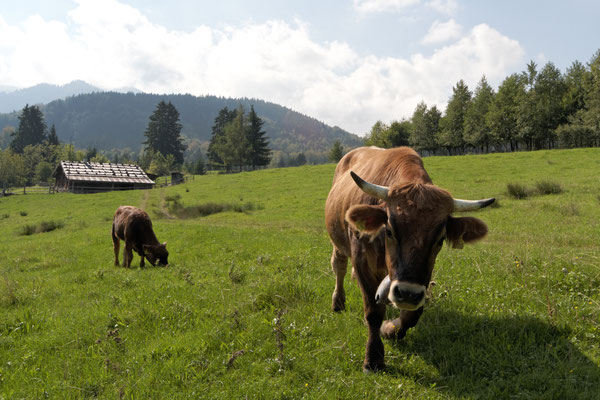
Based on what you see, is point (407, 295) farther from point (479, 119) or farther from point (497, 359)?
point (479, 119)

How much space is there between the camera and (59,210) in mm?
36906

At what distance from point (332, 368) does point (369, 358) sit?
1.54 feet

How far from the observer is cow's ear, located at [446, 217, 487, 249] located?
→ 3.60m

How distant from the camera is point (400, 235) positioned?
3.45 meters

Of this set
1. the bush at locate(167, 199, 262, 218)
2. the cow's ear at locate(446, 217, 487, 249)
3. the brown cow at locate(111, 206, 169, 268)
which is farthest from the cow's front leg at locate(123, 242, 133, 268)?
the bush at locate(167, 199, 262, 218)

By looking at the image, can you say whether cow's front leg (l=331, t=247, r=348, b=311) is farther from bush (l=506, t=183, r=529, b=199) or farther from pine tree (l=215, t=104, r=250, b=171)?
pine tree (l=215, t=104, r=250, b=171)

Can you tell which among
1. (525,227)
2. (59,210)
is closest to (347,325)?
(525,227)

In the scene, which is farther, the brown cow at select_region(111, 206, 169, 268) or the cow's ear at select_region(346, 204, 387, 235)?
the brown cow at select_region(111, 206, 169, 268)

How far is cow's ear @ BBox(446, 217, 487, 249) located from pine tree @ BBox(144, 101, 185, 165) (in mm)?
112522

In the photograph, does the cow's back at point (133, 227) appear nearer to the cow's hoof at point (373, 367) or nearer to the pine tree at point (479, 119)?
the cow's hoof at point (373, 367)

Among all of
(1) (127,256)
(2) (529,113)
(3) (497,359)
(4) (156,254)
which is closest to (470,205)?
(3) (497,359)

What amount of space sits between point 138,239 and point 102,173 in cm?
6299

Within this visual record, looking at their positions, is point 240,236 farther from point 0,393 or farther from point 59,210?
point 59,210

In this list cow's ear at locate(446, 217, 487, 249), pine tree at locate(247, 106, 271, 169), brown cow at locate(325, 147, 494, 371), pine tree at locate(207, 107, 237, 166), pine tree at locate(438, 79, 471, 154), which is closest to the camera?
brown cow at locate(325, 147, 494, 371)
